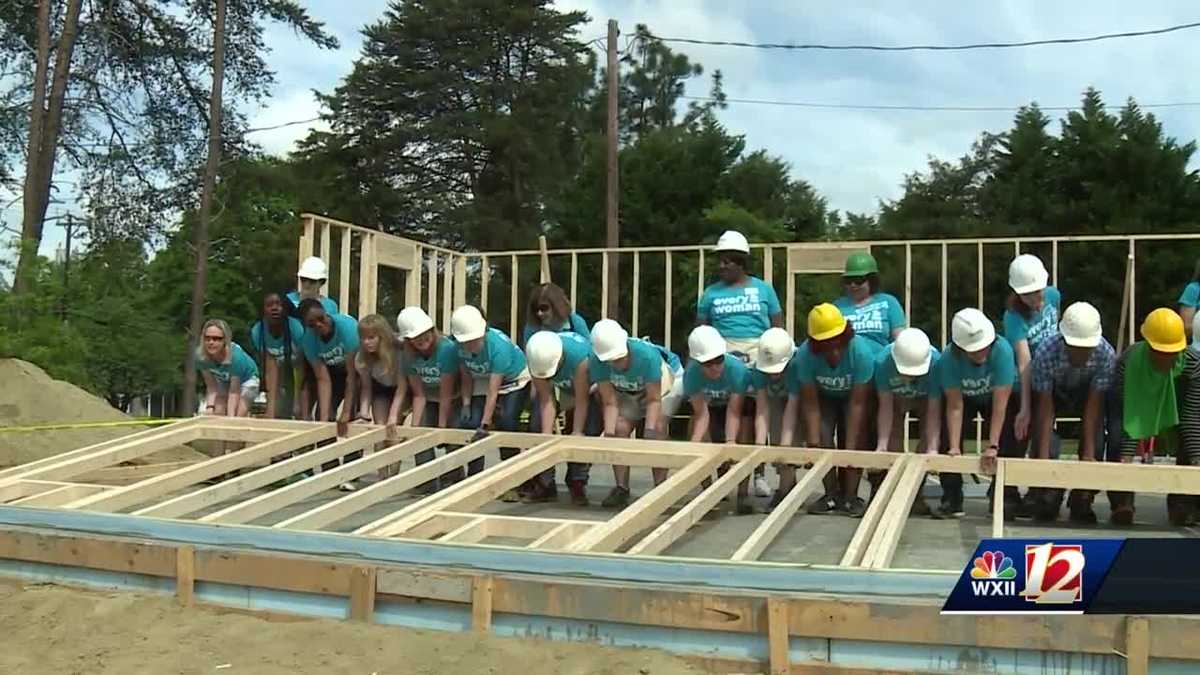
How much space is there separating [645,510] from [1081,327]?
94.2 inches

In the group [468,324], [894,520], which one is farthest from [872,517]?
[468,324]

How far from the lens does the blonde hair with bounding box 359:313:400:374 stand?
20.8 ft

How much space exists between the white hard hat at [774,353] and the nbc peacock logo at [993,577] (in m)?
2.43

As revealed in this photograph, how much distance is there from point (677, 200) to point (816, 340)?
21020mm

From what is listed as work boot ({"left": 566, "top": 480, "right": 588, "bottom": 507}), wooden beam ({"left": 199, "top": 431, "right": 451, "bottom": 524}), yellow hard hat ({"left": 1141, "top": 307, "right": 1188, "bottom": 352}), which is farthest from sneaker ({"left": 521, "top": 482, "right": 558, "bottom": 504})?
yellow hard hat ({"left": 1141, "top": 307, "right": 1188, "bottom": 352})

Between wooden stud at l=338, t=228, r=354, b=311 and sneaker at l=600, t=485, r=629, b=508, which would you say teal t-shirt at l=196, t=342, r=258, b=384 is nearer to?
wooden stud at l=338, t=228, r=354, b=311

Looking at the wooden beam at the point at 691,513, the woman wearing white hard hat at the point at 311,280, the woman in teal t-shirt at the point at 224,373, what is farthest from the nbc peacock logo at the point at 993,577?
the woman in teal t-shirt at the point at 224,373

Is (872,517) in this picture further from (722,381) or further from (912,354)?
(722,381)

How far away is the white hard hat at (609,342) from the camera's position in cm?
575

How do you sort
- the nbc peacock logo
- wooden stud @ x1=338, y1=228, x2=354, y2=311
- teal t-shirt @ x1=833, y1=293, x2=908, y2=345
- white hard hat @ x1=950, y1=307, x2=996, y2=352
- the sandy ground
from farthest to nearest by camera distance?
wooden stud @ x1=338, y1=228, x2=354, y2=311
teal t-shirt @ x1=833, y1=293, x2=908, y2=345
white hard hat @ x1=950, y1=307, x2=996, y2=352
the sandy ground
the nbc peacock logo

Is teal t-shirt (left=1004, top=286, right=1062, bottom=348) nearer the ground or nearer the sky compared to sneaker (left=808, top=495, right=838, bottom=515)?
nearer the sky

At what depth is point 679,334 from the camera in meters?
21.9

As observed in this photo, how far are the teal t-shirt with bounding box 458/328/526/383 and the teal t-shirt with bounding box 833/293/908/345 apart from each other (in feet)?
6.32

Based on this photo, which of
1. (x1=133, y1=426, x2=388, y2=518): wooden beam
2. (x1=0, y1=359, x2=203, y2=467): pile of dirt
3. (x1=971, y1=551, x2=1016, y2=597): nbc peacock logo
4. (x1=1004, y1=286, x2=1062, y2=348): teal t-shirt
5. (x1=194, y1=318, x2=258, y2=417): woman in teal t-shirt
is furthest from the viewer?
(x1=0, y1=359, x2=203, y2=467): pile of dirt
